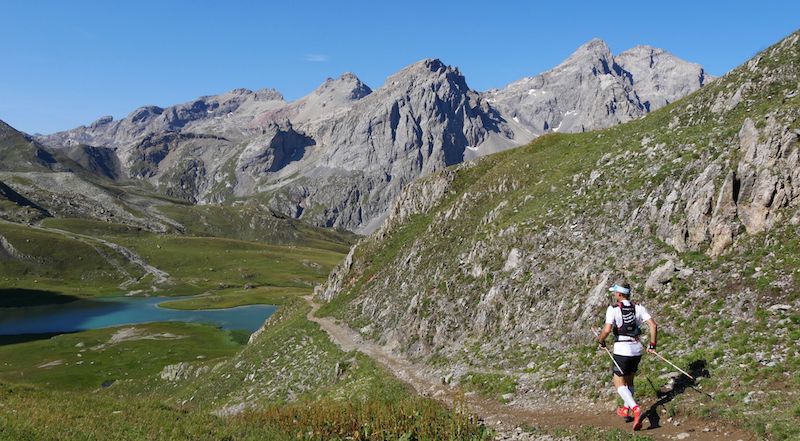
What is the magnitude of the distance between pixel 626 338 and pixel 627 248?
1724cm

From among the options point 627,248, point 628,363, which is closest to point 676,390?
point 628,363

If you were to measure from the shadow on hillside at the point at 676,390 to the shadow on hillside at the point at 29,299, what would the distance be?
22481 cm

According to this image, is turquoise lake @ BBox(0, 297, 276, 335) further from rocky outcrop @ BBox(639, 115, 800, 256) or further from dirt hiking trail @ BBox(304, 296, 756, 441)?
rocky outcrop @ BBox(639, 115, 800, 256)

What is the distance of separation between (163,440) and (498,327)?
2485 cm

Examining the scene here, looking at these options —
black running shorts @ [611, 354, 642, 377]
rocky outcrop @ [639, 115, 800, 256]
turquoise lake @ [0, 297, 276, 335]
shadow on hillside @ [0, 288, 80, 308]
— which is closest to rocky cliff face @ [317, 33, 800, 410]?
rocky outcrop @ [639, 115, 800, 256]

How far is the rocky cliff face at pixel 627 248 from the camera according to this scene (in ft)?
78.9

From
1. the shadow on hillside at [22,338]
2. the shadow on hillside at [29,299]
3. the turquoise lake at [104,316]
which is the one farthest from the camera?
the shadow on hillside at [29,299]

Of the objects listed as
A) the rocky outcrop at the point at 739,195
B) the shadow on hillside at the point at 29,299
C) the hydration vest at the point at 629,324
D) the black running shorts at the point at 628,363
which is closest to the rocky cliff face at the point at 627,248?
the rocky outcrop at the point at 739,195

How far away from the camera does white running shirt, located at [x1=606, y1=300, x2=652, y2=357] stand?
17.0 m

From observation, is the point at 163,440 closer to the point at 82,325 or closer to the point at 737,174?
the point at 737,174

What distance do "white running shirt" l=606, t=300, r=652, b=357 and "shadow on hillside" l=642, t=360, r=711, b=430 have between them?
2438 millimetres

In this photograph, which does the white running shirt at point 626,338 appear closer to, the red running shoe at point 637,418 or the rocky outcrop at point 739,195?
the red running shoe at point 637,418

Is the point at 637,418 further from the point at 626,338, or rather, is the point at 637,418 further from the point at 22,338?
the point at 22,338

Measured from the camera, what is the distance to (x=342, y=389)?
117 feet
